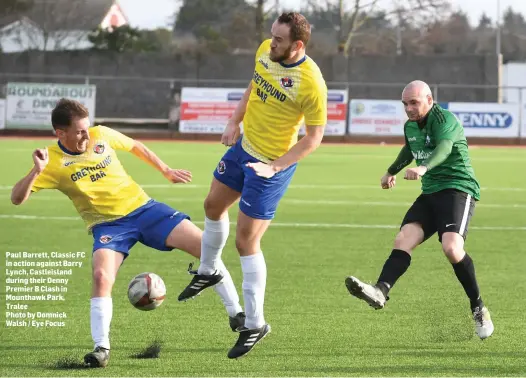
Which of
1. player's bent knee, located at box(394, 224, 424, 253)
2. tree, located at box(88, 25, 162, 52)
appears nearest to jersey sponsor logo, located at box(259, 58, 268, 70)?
player's bent knee, located at box(394, 224, 424, 253)

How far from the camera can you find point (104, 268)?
8000 millimetres

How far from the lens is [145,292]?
836cm

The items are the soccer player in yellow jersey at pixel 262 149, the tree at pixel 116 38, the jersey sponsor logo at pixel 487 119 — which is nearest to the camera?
the soccer player in yellow jersey at pixel 262 149

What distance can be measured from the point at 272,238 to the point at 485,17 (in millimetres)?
72204

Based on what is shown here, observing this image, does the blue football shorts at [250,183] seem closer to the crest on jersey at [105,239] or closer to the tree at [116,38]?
the crest on jersey at [105,239]

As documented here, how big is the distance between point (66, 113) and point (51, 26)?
53.9 meters

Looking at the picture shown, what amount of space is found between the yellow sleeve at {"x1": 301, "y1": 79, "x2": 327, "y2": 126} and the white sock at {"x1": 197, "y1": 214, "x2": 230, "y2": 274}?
1147 millimetres

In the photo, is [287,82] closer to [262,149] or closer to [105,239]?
[262,149]

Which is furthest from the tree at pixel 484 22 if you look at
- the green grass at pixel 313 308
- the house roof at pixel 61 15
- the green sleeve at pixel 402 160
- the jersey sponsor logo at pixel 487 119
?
the green sleeve at pixel 402 160

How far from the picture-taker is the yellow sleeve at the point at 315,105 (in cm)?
798

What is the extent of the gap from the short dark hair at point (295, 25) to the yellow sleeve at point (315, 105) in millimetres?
353

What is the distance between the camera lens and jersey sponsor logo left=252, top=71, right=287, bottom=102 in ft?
26.5

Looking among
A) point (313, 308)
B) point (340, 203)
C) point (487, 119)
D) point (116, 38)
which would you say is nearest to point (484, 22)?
point (116, 38)

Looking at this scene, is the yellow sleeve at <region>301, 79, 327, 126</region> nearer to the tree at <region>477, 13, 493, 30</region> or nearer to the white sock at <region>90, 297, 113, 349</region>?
the white sock at <region>90, 297, 113, 349</region>
